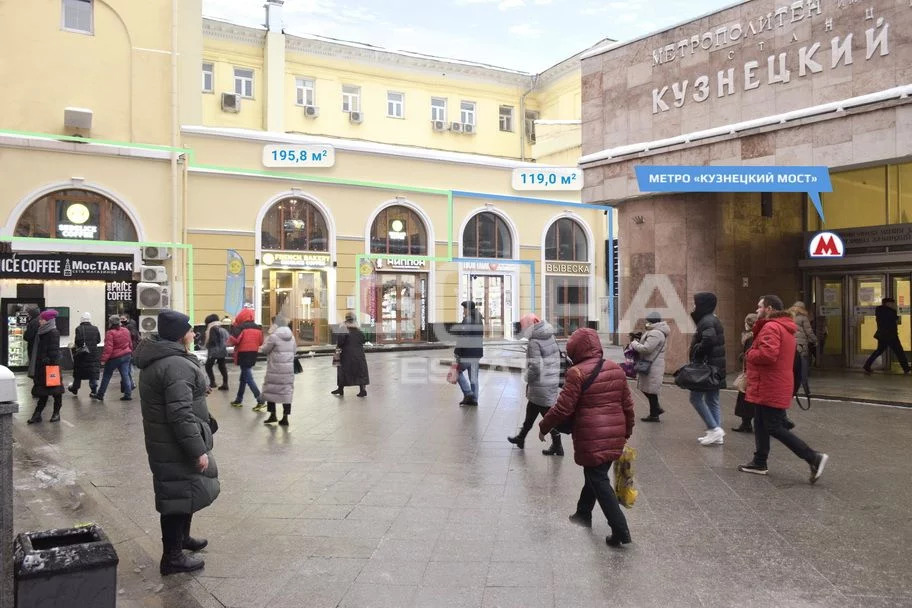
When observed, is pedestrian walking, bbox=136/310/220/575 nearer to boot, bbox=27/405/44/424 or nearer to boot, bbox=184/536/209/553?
boot, bbox=184/536/209/553

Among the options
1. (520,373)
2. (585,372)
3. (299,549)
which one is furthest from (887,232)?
(299,549)

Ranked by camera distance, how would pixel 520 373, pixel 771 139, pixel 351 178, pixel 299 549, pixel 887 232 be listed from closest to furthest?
pixel 299 549, pixel 771 139, pixel 887 232, pixel 520 373, pixel 351 178

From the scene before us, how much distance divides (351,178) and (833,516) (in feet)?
72.7

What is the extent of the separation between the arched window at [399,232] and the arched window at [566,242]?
6.05 meters

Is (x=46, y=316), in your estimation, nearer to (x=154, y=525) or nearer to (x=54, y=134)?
(x=154, y=525)

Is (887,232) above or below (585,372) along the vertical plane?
above

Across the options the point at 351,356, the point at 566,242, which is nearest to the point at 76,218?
the point at 351,356

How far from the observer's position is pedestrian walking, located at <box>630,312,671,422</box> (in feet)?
32.2

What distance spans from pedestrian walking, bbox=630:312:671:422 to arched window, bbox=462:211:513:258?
1866 centimetres

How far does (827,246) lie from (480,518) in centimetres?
1291

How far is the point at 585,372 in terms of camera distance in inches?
198

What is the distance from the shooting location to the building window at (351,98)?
107 ft

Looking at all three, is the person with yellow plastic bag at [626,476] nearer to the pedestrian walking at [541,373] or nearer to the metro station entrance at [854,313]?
the pedestrian walking at [541,373]

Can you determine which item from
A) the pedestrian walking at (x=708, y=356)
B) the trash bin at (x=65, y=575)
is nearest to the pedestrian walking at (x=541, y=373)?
the pedestrian walking at (x=708, y=356)
